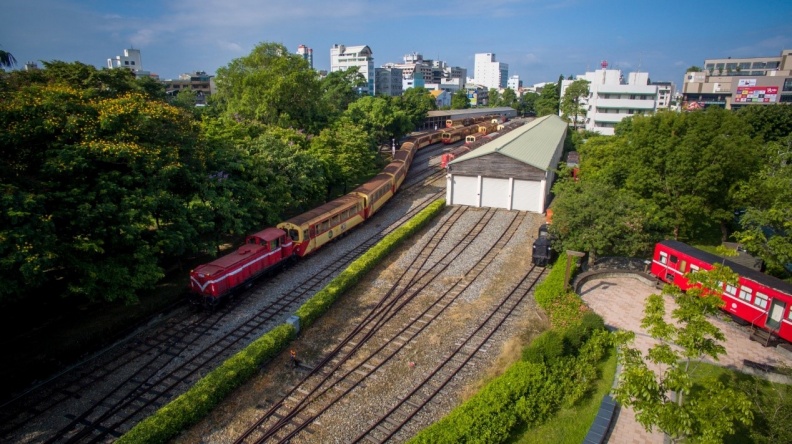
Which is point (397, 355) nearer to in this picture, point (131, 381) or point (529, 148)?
point (131, 381)

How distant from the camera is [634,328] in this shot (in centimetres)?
1931

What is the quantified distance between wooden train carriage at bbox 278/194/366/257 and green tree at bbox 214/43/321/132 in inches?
541

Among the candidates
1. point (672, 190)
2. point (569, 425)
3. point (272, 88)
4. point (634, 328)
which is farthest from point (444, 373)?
point (272, 88)

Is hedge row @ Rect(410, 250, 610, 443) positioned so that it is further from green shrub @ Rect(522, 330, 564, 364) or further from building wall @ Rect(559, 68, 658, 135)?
building wall @ Rect(559, 68, 658, 135)

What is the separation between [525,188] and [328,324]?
72.1 ft

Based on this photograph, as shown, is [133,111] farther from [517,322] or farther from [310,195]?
[517,322]

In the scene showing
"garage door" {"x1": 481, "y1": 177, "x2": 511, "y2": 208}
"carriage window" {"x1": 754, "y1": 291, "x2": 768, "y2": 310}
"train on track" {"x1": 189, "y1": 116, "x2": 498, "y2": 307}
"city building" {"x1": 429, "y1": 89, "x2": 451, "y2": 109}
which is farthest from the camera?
"city building" {"x1": 429, "y1": 89, "x2": 451, "y2": 109}

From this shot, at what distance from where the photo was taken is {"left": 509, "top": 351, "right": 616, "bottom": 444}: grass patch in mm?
13219

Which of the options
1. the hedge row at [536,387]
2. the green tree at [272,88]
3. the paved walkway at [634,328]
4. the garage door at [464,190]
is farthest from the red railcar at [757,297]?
the green tree at [272,88]

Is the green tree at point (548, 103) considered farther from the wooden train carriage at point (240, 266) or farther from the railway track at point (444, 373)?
the wooden train carriage at point (240, 266)

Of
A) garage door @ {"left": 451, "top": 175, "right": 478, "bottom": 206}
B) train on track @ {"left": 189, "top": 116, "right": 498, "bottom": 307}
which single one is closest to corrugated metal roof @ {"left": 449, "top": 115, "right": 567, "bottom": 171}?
garage door @ {"left": 451, "top": 175, "right": 478, "bottom": 206}

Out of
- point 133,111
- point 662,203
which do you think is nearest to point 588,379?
point 662,203

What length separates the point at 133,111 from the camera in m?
18.7

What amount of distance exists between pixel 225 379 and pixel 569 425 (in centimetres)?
1098
